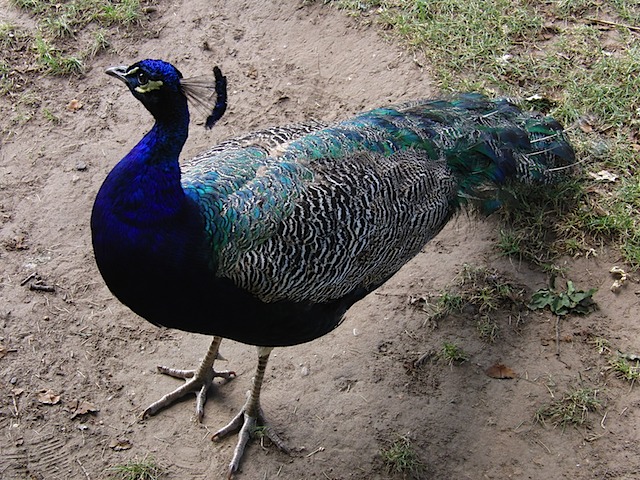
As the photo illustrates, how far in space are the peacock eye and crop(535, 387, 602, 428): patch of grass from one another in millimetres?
2477

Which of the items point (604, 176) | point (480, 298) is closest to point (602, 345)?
point (480, 298)


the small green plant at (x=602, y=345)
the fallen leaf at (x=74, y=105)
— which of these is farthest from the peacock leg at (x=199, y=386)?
the fallen leaf at (x=74, y=105)

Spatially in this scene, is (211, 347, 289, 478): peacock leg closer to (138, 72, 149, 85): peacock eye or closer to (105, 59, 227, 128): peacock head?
(105, 59, 227, 128): peacock head

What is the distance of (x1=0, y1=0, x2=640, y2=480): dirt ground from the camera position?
12.2 feet

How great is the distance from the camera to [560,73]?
5.36 metres

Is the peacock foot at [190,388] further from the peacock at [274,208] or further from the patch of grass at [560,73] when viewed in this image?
the patch of grass at [560,73]

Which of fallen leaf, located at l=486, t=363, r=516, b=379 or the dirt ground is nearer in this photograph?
the dirt ground

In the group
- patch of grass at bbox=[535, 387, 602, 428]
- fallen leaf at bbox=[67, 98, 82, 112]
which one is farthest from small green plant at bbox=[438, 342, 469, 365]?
fallen leaf at bbox=[67, 98, 82, 112]

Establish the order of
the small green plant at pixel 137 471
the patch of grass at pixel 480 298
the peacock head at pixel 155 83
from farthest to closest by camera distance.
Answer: the patch of grass at pixel 480 298 < the small green plant at pixel 137 471 < the peacock head at pixel 155 83

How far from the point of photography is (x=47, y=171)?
5031 millimetres

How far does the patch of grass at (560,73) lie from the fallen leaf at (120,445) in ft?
7.79

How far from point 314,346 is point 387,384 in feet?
1.54

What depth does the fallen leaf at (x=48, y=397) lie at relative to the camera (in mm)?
3935

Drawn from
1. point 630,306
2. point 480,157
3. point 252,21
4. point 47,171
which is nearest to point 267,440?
point 480,157
